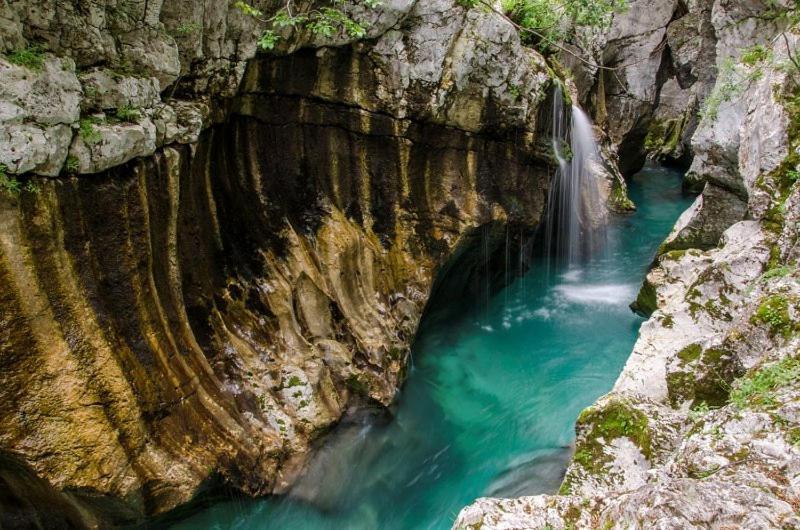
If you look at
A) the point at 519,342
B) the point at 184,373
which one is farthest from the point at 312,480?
the point at 519,342

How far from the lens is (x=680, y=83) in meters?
21.7

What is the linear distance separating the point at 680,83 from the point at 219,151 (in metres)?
20.7

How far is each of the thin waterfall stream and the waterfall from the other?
43 mm

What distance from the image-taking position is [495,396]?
9953mm

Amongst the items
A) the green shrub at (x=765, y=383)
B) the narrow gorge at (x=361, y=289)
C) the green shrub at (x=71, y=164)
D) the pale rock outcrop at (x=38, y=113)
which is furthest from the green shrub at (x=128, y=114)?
the green shrub at (x=765, y=383)

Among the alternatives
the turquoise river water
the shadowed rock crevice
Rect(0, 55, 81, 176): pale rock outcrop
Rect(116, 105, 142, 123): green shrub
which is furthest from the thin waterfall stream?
Rect(116, 105, 142, 123): green shrub

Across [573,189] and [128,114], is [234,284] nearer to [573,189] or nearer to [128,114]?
[128,114]

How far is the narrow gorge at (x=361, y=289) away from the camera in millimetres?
5082

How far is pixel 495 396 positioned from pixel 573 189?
6516mm

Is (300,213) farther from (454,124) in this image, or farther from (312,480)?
(312,480)

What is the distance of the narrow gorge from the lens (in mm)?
5082

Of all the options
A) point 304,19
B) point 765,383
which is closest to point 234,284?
point 304,19

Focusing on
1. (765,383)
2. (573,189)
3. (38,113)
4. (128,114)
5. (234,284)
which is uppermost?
(128,114)

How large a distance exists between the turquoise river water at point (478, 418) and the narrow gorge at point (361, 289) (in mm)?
51
